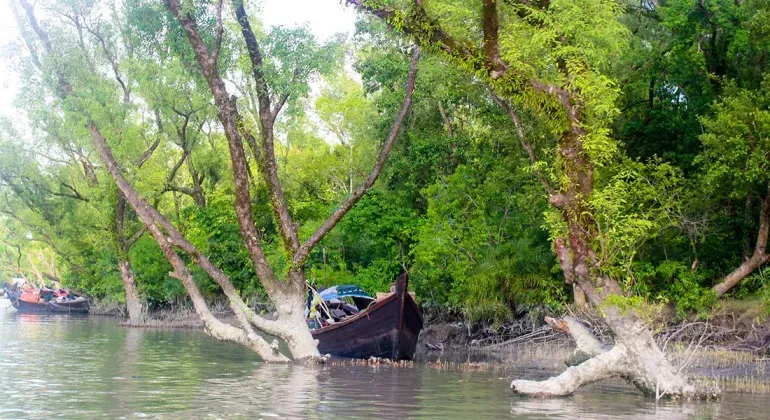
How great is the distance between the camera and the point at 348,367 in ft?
62.2

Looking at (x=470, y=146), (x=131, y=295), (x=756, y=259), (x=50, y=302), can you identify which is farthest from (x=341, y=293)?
(x=50, y=302)

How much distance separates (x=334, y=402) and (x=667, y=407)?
16.8 feet

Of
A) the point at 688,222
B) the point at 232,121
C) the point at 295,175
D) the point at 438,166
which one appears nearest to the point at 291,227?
the point at 232,121

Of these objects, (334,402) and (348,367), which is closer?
(334,402)

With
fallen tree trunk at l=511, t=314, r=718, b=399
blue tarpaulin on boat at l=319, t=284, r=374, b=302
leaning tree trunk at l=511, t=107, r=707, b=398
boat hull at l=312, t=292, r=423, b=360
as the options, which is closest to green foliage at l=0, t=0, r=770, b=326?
leaning tree trunk at l=511, t=107, r=707, b=398

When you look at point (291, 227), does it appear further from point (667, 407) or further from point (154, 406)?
point (667, 407)

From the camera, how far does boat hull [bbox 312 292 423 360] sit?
67.0ft

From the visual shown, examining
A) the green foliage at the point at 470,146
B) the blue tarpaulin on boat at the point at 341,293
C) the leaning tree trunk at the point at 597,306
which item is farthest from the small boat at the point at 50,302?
the leaning tree trunk at the point at 597,306

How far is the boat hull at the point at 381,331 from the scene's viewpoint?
20422mm

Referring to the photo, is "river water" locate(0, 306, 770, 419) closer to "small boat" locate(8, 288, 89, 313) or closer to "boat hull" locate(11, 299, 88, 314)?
"boat hull" locate(11, 299, 88, 314)

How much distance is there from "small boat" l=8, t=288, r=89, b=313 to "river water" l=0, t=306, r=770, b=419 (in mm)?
30441

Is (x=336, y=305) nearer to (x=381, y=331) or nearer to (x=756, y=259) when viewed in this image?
(x=381, y=331)

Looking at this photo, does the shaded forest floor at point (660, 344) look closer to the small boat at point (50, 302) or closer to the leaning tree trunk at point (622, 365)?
the leaning tree trunk at point (622, 365)

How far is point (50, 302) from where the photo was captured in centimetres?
5203
